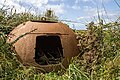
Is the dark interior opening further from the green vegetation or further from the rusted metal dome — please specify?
the green vegetation

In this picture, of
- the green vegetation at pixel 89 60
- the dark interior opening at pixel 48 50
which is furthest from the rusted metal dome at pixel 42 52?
the green vegetation at pixel 89 60

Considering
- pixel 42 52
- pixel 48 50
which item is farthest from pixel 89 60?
pixel 48 50

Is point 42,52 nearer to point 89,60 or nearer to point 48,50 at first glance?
point 48,50

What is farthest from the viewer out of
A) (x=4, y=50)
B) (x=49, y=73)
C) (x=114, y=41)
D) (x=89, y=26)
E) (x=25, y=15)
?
(x=25, y=15)

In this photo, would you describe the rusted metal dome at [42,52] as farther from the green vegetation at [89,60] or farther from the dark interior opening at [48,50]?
the green vegetation at [89,60]

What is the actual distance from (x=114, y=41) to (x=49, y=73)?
0.96 m

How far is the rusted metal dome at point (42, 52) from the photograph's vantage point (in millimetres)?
4598

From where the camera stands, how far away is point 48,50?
5.42 metres

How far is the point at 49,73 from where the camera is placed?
14.4 ft

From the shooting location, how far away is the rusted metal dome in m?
4.60

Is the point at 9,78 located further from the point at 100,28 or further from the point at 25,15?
the point at 25,15

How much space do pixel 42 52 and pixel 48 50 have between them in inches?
14.5

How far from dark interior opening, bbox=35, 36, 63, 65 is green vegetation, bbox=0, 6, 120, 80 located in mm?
308

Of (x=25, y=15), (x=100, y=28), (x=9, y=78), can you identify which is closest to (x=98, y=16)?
(x=100, y=28)
